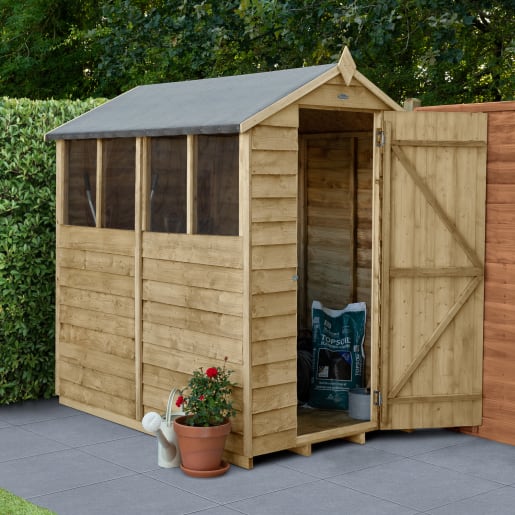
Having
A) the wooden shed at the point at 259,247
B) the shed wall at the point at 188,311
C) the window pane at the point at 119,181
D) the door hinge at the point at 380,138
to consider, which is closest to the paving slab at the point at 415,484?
the wooden shed at the point at 259,247

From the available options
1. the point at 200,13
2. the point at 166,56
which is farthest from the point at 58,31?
the point at 200,13

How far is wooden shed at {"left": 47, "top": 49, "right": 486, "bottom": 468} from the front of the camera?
6.31 m

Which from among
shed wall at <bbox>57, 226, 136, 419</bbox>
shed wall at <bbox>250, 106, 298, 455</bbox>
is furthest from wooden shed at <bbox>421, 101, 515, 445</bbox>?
shed wall at <bbox>57, 226, 136, 419</bbox>

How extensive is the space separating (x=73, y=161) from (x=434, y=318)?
3178mm

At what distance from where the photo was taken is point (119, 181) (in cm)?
738

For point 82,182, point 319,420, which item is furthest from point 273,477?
point 82,182

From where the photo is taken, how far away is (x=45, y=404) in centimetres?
817

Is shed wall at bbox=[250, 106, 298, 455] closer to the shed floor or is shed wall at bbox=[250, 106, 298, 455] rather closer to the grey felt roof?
the grey felt roof

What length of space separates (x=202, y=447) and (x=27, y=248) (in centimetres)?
271

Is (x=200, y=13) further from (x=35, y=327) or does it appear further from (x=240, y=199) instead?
(x=240, y=199)

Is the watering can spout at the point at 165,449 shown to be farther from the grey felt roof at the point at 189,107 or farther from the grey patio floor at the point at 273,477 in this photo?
the grey felt roof at the point at 189,107

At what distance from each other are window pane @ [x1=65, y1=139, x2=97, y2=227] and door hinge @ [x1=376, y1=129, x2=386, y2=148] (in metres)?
2.27

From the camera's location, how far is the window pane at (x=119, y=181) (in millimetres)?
7258

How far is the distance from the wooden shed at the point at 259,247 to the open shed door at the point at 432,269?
1 centimetres
